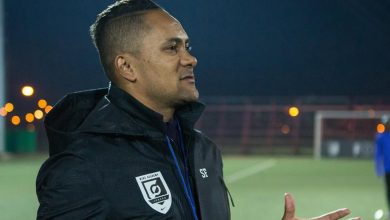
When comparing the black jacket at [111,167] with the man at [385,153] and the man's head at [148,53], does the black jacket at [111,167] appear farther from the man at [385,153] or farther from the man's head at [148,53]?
the man at [385,153]

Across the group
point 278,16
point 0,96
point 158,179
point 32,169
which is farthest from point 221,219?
point 278,16

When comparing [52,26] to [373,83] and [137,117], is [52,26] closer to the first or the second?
[373,83]

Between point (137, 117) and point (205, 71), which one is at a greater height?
point (137, 117)

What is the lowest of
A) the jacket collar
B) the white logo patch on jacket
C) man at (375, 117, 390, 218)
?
man at (375, 117, 390, 218)

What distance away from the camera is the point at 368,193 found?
1429 cm

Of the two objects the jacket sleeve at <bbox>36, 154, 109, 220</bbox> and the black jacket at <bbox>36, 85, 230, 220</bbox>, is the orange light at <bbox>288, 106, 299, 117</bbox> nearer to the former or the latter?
the black jacket at <bbox>36, 85, 230, 220</bbox>

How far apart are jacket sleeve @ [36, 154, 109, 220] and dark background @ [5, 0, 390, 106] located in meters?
56.3

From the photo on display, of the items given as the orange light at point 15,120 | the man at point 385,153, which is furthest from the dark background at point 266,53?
the man at point 385,153

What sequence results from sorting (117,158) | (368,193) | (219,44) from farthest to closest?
(219,44) < (368,193) < (117,158)

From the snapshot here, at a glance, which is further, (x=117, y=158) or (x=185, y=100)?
(x=185, y=100)

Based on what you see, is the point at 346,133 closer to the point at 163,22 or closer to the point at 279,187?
the point at 279,187

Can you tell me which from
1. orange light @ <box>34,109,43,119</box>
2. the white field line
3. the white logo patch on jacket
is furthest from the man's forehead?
orange light @ <box>34,109,43,119</box>

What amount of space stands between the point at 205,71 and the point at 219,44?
3228mm

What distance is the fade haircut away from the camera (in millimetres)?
2760
